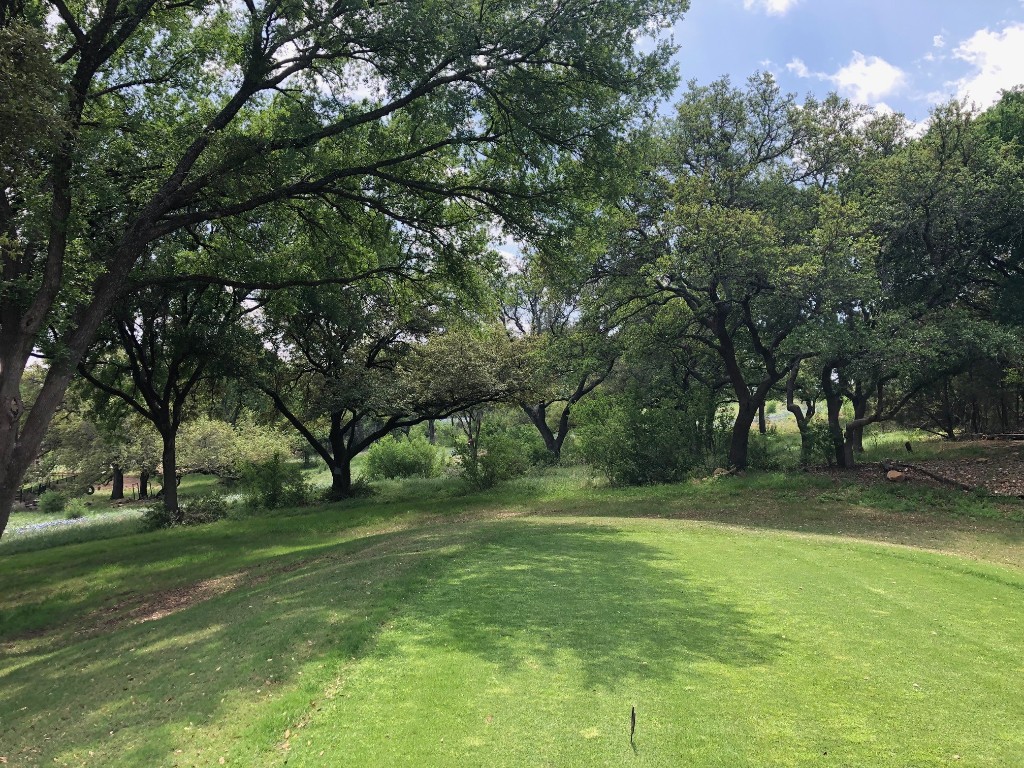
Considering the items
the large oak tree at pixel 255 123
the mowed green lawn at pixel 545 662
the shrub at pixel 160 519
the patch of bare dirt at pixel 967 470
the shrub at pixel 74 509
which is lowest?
the shrub at pixel 74 509

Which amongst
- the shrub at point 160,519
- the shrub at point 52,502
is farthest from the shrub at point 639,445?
the shrub at point 52,502

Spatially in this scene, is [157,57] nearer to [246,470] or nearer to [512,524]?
[512,524]

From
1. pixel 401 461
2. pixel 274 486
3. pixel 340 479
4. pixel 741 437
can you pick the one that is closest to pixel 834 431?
pixel 741 437

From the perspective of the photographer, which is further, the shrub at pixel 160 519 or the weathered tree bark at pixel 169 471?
the weathered tree bark at pixel 169 471

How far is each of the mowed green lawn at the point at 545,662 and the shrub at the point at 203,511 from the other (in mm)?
10958

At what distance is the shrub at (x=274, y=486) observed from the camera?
997 inches

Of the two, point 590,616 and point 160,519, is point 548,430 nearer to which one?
point 160,519

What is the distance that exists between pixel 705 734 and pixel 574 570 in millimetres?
5137

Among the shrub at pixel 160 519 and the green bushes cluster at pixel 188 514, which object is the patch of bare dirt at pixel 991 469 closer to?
the green bushes cluster at pixel 188 514

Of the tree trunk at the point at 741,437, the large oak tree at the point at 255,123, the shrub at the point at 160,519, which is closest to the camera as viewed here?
the large oak tree at the point at 255,123

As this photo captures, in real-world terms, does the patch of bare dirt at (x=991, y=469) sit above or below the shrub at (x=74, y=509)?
above

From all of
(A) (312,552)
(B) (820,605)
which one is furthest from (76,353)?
(B) (820,605)

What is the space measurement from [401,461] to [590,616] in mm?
30632

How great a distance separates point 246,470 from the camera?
2627 centimetres
